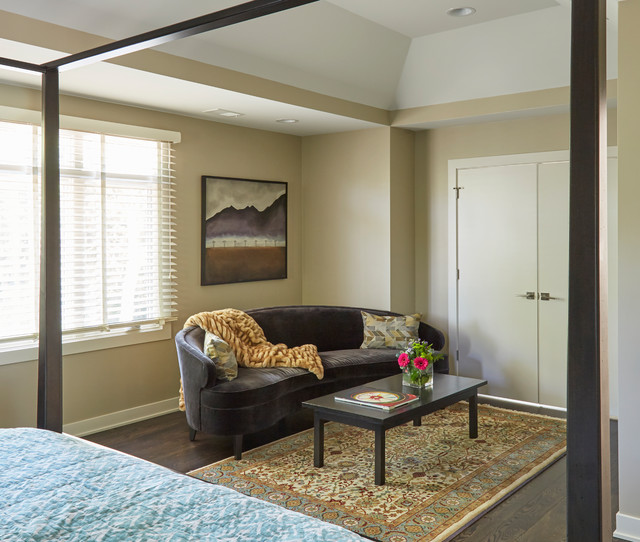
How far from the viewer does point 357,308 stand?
584cm

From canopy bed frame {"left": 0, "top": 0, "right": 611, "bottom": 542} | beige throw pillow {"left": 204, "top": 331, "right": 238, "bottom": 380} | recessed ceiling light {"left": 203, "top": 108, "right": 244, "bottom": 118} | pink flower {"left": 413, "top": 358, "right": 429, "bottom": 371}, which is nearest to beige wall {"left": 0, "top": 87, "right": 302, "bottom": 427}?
recessed ceiling light {"left": 203, "top": 108, "right": 244, "bottom": 118}

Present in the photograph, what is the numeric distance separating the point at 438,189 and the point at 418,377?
7.51 ft

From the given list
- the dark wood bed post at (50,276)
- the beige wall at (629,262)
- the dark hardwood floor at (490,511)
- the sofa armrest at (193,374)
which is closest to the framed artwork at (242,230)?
the sofa armrest at (193,374)

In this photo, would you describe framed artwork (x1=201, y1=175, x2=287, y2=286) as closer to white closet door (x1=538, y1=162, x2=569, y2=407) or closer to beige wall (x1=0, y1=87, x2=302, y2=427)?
beige wall (x1=0, y1=87, x2=302, y2=427)

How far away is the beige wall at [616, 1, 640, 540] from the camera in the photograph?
113 inches

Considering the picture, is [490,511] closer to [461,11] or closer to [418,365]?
[418,365]

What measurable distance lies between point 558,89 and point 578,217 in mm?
3648

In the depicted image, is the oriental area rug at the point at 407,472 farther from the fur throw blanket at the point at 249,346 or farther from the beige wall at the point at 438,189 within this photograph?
the beige wall at the point at 438,189

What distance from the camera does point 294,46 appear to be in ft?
14.9

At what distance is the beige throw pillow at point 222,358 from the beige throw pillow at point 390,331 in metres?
1.60

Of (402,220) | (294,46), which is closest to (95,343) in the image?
(294,46)

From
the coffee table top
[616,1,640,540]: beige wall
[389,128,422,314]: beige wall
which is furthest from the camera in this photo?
[389,128,422,314]: beige wall

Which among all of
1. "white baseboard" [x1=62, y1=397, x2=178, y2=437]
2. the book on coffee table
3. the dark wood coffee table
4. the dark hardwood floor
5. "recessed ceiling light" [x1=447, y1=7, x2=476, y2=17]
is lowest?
the dark hardwood floor

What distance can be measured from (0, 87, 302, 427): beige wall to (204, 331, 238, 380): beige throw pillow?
3.36 feet
